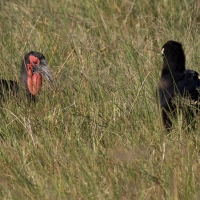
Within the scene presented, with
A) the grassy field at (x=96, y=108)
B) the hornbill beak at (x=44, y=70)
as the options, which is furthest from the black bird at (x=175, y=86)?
the hornbill beak at (x=44, y=70)

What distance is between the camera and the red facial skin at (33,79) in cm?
667

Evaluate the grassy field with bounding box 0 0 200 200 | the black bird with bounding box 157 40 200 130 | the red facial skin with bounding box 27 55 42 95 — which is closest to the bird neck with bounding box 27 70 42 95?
the red facial skin with bounding box 27 55 42 95

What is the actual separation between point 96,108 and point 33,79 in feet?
5.47

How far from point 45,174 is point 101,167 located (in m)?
0.30

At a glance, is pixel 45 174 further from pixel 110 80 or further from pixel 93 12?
pixel 93 12

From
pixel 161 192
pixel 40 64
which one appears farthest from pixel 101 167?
pixel 40 64

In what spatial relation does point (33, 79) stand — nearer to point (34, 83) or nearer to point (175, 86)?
point (34, 83)

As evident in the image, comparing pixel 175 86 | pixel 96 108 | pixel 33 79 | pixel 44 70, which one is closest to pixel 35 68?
pixel 33 79

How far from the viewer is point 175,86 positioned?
217 inches

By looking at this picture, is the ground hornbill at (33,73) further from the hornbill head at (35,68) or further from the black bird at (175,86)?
the black bird at (175,86)

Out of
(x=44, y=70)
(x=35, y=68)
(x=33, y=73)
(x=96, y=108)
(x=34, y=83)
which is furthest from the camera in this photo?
(x=33, y=73)

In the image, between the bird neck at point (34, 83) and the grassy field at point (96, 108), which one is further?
the bird neck at point (34, 83)

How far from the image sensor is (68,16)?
811 cm

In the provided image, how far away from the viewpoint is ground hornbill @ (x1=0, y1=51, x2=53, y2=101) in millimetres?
6468
